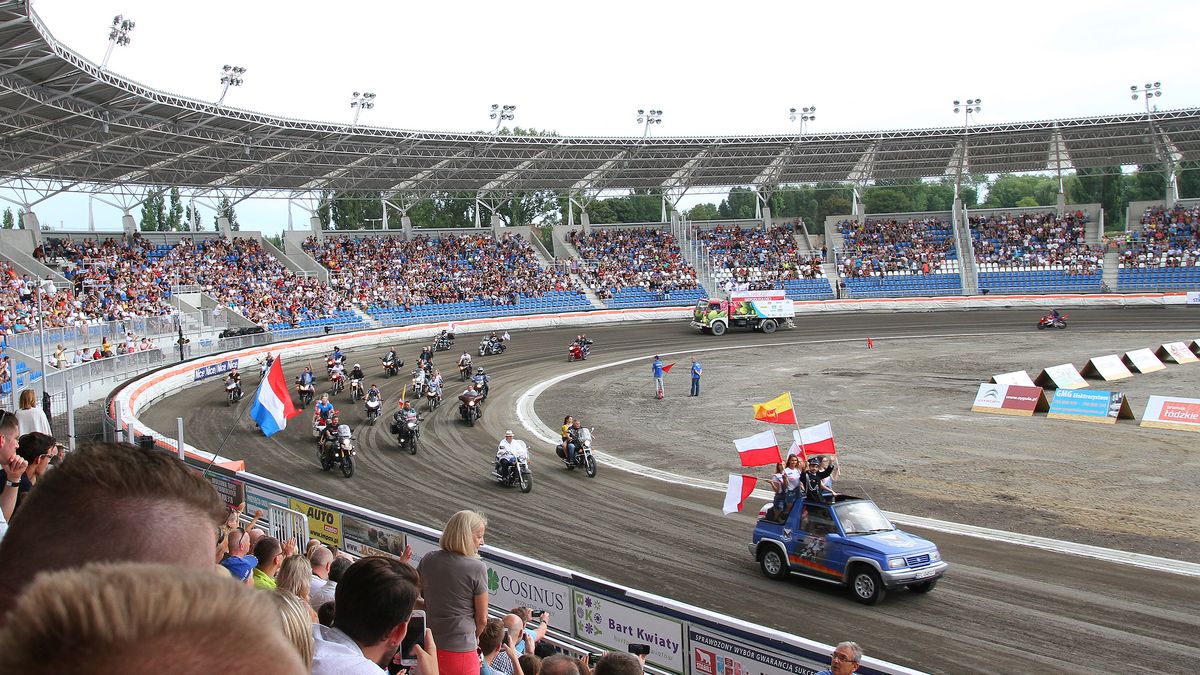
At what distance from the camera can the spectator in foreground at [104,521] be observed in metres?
1.77

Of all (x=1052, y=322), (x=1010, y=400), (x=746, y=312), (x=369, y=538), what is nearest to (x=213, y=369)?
(x=369, y=538)

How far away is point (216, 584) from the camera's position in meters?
1.08

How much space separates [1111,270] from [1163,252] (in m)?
3.51

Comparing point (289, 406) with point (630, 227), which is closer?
point (289, 406)

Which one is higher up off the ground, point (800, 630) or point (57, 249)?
point (57, 249)

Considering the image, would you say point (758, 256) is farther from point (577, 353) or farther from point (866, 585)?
point (866, 585)

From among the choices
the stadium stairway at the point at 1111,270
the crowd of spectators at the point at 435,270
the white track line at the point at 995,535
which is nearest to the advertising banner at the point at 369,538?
the white track line at the point at 995,535

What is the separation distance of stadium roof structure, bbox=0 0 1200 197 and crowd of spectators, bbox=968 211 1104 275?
4842 mm

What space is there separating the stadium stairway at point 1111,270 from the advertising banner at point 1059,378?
122 feet

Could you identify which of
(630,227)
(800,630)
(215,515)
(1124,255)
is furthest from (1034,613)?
(630,227)

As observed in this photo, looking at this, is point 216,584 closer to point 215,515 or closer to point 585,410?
point 215,515

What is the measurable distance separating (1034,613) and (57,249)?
53570 millimetres

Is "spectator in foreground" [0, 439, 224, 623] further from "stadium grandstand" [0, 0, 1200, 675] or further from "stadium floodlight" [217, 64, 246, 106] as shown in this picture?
"stadium floodlight" [217, 64, 246, 106]

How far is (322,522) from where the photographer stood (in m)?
12.9
